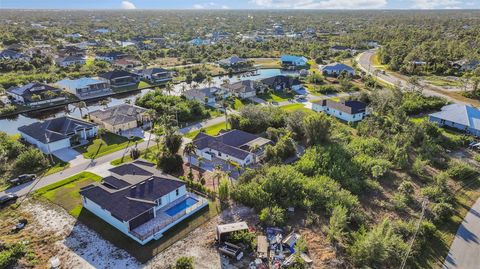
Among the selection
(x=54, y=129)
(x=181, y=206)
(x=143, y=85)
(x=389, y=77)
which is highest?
(x=54, y=129)

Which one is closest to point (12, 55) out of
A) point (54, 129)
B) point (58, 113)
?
point (58, 113)

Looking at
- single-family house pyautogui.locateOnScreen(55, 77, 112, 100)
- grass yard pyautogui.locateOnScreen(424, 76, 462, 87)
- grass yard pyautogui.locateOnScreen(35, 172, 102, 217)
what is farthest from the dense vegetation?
single-family house pyautogui.locateOnScreen(55, 77, 112, 100)

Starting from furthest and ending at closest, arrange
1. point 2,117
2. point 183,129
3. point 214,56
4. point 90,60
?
point 214,56
point 90,60
point 2,117
point 183,129

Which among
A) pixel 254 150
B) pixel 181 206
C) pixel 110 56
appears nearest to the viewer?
pixel 181 206

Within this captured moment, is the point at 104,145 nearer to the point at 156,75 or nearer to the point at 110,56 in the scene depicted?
the point at 156,75

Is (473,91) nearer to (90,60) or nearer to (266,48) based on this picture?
(266,48)

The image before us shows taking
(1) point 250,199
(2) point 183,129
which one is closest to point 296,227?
(1) point 250,199
